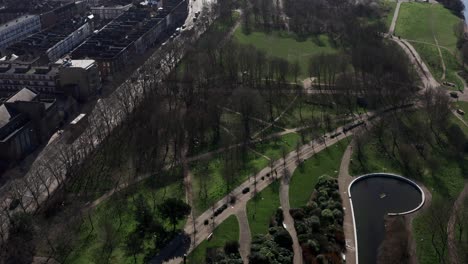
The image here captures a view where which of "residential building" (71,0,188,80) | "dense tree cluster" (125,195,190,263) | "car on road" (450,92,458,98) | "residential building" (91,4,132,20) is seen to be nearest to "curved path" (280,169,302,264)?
"dense tree cluster" (125,195,190,263)

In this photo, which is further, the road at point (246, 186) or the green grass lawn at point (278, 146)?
the green grass lawn at point (278, 146)

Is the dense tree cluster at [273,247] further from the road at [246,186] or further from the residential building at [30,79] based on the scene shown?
the residential building at [30,79]

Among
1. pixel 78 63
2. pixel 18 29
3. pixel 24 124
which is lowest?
pixel 24 124

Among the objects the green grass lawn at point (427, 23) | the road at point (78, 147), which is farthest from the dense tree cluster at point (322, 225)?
the green grass lawn at point (427, 23)

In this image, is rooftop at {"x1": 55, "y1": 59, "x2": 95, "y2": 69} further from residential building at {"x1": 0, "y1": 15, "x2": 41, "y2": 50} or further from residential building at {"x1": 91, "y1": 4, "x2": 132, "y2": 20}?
residential building at {"x1": 91, "y1": 4, "x2": 132, "y2": 20}

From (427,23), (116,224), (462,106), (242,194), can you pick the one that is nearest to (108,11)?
(427,23)

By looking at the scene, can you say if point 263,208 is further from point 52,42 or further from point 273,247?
point 52,42
